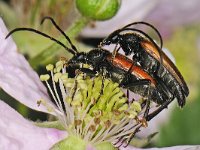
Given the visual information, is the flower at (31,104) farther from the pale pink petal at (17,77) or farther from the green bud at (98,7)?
the green bud at (98,7)

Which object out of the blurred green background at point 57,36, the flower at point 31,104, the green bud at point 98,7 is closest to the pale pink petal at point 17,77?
the flower at point 31,104

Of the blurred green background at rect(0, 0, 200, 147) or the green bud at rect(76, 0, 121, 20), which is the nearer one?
the green bud at rect(76, 0, 121, 20)

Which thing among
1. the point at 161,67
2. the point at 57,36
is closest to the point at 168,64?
Result: the point at 161,67

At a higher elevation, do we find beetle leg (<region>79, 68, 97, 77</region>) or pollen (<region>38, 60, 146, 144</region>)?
beetle leg (<region>79, 68, 97, 77</region>)

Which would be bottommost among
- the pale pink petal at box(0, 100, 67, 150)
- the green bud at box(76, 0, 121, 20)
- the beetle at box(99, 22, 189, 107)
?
the pale pink petal at box(0, 100, 67, 150)

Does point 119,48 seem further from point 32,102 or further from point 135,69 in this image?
point 32,102

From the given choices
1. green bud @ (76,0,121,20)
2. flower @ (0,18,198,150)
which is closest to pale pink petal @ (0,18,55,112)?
flower @ (0,18,198,150)

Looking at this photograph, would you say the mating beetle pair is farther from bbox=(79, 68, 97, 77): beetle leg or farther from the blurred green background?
the blurred green background
